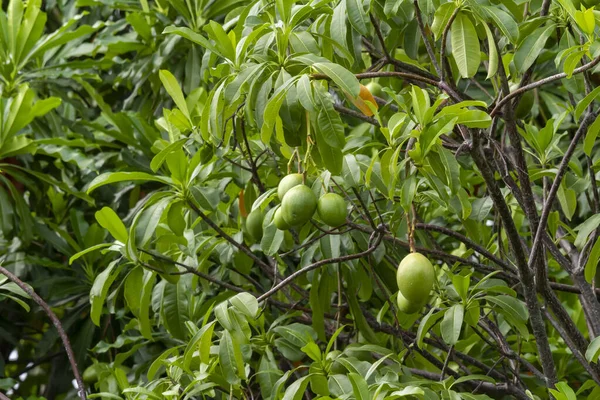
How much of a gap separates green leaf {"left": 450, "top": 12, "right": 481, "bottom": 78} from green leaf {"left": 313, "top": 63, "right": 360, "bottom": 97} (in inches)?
7.6

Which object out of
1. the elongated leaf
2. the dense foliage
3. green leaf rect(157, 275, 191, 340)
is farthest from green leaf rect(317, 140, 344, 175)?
green leaf rect(157, 275, 191, 340)

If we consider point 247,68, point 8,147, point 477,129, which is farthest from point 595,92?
point 8,147

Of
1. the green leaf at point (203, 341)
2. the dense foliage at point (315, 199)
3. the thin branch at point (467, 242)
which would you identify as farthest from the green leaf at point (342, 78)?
the green leaf at point (203, 341)

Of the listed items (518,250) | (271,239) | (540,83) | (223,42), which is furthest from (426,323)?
(223,42)

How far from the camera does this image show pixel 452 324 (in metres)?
1.22

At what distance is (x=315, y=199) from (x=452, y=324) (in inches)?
11.2

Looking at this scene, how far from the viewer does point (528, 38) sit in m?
1.25

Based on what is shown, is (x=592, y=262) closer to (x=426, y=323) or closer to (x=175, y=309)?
(x=426, y=323)

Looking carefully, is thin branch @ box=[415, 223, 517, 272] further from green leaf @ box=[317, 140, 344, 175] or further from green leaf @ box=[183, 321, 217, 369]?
green leaf @ box=[183, 321, 217, 369]

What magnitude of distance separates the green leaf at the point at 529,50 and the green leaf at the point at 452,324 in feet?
1.17

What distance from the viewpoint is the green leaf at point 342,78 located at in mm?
1055

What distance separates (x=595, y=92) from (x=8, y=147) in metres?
1.37

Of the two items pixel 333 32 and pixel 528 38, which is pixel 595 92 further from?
pixel 333 32

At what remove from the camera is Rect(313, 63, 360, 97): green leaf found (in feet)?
3.46
